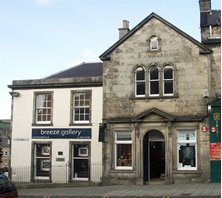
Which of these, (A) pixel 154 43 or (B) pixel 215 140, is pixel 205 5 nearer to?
(A) pixel 154 43

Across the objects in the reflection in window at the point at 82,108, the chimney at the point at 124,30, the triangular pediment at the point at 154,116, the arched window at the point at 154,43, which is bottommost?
the triangular pediment at the point at 154,116

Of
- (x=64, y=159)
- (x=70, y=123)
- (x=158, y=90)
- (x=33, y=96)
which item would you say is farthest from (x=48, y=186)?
(x=158, y=90)

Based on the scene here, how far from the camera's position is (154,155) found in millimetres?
25766

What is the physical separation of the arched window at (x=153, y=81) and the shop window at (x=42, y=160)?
26.3ft

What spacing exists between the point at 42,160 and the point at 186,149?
984 cm

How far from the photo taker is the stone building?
24.1m

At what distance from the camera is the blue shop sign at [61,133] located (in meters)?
26.9

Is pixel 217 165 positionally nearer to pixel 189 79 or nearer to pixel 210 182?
pixel 210 182

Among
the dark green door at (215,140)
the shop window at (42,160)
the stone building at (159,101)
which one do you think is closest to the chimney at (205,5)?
the stone building at (159,101)

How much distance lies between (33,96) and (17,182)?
5.95 meters

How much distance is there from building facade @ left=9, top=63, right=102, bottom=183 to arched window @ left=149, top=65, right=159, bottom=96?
351cm

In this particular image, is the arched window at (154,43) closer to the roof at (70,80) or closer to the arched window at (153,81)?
the arched window at (153,81)

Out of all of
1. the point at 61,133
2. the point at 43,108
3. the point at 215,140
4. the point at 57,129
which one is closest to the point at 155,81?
the point at 215,140

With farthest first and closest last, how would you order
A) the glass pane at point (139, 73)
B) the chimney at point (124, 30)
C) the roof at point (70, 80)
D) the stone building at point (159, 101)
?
the chimney at point (124, 30)
the roof at point (70, 80)
the glass pane at point (139, 73)
the stone building at point (159, 101)
